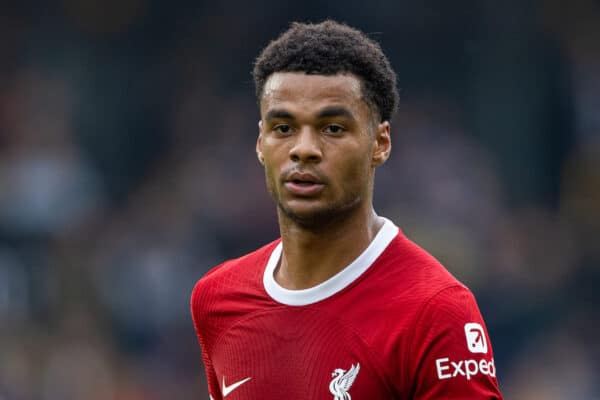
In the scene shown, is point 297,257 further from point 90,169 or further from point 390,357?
point 90,169

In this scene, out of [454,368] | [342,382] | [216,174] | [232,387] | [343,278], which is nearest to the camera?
[454,368]

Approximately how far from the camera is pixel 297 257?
3461 mm

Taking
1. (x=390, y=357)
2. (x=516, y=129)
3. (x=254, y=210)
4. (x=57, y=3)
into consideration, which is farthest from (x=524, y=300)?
(x=390, y=357)

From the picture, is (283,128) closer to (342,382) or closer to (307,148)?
(307,148)

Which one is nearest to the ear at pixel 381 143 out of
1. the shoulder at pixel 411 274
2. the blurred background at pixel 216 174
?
the shoulder at pixel 411 274

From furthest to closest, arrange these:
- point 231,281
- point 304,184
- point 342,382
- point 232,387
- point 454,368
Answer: point 231,281, point 232,387, point 304,184, point 342,382, point 454,368

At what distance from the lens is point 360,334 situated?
10.4 feet

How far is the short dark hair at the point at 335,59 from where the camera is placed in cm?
323

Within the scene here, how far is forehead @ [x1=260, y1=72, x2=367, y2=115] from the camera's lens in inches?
126

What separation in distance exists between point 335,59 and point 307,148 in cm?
28

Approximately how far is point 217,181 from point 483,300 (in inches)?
98.2

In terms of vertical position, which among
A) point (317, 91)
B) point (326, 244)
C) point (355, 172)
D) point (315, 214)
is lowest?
point (326, 244)

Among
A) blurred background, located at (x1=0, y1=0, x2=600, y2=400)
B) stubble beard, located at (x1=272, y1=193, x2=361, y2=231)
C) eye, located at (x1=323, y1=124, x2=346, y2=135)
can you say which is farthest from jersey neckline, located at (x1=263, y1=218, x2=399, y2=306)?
blurred background, located at (x1=0, y1=0, x2=600, y2=400)

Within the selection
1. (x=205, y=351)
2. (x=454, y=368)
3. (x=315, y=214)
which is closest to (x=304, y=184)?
(x=315, y=214)
